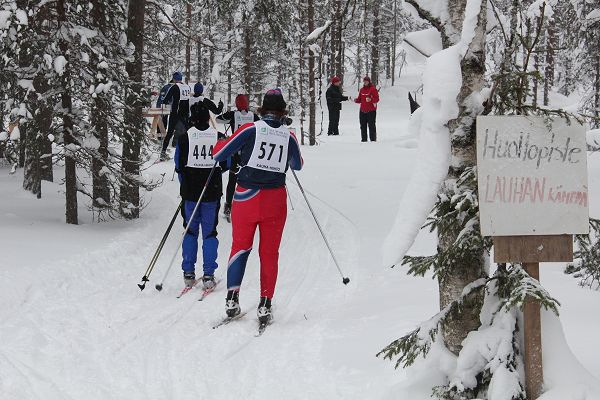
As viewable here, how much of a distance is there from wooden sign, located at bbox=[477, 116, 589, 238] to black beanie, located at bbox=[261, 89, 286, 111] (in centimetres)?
325

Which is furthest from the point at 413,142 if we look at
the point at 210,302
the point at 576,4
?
the point at 210,302

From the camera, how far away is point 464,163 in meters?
3.67

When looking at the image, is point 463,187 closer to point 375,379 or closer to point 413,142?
point 375,379

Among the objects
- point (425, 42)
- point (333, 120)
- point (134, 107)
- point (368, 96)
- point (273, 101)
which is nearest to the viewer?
point (425, 42)

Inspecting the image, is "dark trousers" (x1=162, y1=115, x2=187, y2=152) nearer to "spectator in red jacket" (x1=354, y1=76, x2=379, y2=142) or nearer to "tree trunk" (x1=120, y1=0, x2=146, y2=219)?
"tree trunk" (x1=120, y1=0, x2=146, y2=219)

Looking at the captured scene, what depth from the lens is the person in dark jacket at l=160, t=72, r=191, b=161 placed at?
13.6 m

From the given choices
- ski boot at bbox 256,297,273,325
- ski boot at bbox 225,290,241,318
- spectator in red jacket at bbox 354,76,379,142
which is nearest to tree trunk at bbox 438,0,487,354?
ski boot at bbox 256,297,273,325

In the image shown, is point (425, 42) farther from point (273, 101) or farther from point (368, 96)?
point (368, 96)

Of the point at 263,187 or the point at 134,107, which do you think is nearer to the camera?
the point at 263,187

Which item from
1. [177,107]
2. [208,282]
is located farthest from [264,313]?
[177,107]

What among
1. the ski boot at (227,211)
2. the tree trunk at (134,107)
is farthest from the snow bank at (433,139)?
the ski boot at (227,211)

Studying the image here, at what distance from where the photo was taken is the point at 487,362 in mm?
3537

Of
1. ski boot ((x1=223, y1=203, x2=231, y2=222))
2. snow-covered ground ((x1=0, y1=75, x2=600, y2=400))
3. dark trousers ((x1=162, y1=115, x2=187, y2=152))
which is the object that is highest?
dark trousers ((x1=162, y1=115, x2=187, y2=152))

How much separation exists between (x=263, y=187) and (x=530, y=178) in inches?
135
